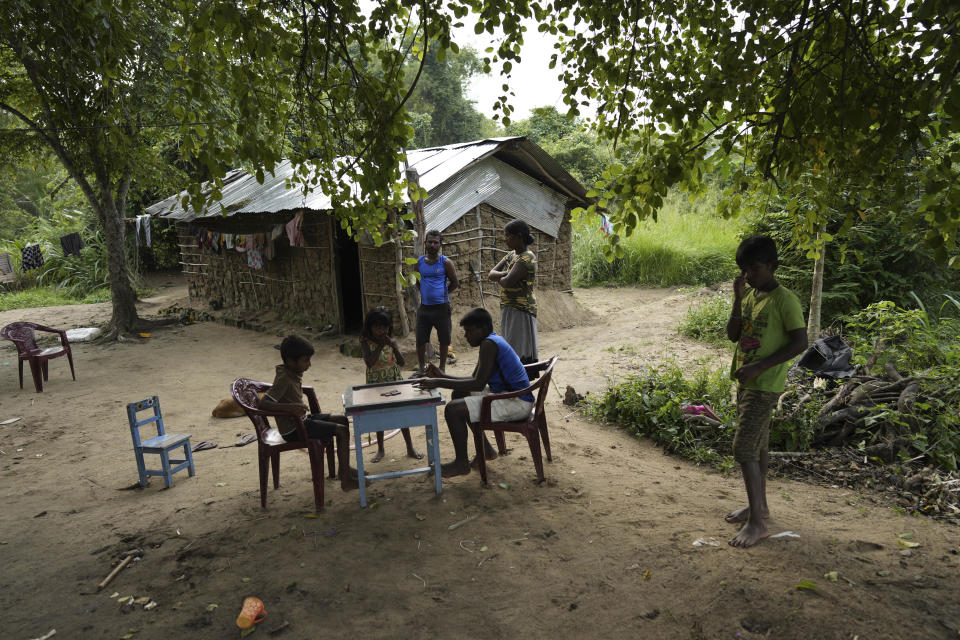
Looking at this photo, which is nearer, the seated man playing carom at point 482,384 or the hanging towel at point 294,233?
the seated man playing carom at point 482,384

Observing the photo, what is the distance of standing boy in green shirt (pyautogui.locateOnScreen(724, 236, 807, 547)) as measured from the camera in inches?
113

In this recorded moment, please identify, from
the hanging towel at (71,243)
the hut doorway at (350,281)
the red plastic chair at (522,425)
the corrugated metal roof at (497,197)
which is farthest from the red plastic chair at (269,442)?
the hanging towel at (71,243)

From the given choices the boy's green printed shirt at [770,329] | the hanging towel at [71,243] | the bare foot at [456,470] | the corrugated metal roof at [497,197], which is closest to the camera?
the boy's green printed shirt at [770,329]

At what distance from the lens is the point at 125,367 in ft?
29.2

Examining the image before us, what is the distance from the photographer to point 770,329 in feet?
9.52

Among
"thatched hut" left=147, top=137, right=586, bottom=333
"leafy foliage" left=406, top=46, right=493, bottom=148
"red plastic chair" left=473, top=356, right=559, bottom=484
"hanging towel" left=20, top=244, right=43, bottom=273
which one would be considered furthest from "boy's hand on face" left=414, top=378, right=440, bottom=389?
"leafy foliage" left=406, top=46, right=493, bottom=148

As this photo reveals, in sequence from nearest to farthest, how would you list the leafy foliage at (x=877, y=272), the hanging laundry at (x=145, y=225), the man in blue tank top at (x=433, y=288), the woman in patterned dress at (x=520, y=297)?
the woman in patterned dress at (x=520, y=297), the man in blue tank top at (x=433, y=288), the leafy foliage at (x=877, y=272), the hanging laundry at (x=145, y=225)

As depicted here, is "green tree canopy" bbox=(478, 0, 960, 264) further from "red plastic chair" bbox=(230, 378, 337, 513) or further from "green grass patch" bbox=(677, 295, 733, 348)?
"green grass patch" bbox=(677, 295, 733, 348)

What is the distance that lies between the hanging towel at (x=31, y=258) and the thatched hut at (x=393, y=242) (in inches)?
347

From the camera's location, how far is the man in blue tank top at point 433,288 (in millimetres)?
6508

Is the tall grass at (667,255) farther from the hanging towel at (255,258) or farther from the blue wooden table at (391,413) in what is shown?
the blue wooden table at (391,413)

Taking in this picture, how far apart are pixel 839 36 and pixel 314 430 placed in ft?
11.9

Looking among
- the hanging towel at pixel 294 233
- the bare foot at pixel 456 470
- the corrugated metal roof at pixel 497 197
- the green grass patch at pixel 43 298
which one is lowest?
the bare foot at pixel 456 470

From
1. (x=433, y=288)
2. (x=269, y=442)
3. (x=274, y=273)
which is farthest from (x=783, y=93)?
(x=274, y=273)
